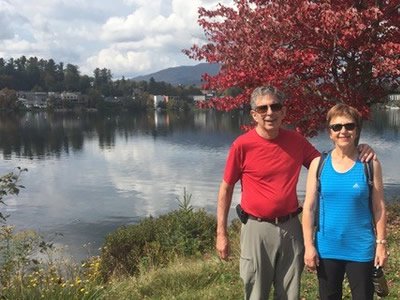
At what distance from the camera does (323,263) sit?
11.2ft

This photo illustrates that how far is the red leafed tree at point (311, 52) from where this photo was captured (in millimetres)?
7766

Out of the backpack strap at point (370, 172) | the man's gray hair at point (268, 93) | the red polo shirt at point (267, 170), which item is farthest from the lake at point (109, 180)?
the backpack strap at point (370, 172)

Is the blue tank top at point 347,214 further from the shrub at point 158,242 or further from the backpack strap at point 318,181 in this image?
the shrub at point 158,242

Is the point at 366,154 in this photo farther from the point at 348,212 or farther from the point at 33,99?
the point at 33,99

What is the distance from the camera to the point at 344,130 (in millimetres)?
3311

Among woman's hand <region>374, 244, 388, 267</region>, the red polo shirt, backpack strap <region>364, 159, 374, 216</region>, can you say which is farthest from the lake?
backpack strap <region>364, 159, 374, 216</region>

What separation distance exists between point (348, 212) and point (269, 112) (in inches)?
38.5

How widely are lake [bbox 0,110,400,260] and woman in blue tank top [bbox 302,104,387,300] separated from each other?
8622 mm

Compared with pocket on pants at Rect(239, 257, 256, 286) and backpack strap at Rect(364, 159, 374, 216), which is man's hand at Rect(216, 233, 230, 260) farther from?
backpack strap at Rect(364, 159, 374, 216)

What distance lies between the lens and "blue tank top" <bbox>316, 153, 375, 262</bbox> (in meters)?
3.25

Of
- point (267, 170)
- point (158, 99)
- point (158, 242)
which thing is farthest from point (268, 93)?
point (158, 99)

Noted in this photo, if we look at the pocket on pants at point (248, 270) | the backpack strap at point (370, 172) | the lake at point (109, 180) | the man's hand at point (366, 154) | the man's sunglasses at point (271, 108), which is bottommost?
the lake at point (109, 180)

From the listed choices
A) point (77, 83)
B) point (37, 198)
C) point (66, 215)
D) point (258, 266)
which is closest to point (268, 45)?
point (258, 266)

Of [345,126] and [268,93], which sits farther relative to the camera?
[268,93]
